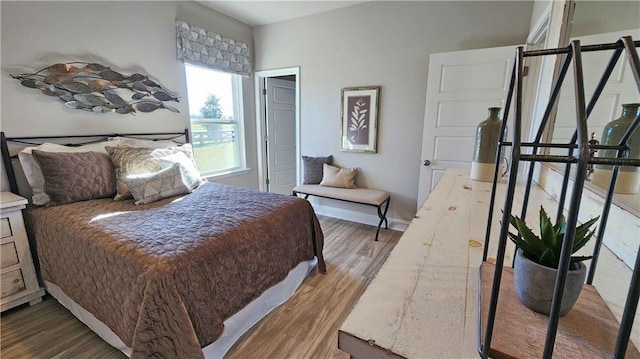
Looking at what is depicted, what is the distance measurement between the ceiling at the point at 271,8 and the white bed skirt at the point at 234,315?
2.85m

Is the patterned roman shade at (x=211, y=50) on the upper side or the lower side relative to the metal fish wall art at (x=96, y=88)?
upper

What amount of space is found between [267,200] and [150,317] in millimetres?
1076

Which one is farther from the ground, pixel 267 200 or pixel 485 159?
pixel 485 159

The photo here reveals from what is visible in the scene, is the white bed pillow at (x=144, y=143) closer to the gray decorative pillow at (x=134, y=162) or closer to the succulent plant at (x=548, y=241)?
the gray decorative pillow at (x=134, y=162)

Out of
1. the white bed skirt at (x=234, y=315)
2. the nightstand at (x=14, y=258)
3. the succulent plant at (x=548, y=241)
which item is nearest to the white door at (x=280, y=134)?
the white bed skirt at (x=234, y=315)

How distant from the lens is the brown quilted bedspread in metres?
1.21

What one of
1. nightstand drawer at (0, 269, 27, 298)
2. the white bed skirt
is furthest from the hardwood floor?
nightstand drawer at (0, 269, 27, 298)

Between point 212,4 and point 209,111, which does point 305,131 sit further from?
point 212,4

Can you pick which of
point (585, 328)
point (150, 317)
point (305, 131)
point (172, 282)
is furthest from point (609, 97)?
point (305, 131)

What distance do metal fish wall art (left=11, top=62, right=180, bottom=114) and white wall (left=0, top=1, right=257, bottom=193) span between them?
58 millimetres

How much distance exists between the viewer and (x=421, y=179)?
2.94 m

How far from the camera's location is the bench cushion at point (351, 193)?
3057 millimetres

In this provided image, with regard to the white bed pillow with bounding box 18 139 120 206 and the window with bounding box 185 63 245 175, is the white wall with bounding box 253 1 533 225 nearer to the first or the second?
the window with bounding box 185 63 245 175

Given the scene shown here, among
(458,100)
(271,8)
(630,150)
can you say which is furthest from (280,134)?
(630,150)
